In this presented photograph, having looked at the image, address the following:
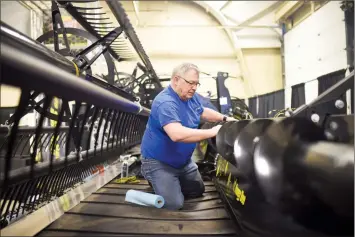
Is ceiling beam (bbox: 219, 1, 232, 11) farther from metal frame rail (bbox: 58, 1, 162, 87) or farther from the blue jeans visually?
the blue jeans

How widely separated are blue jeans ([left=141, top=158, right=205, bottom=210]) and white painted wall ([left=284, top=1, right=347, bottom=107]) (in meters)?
4.22

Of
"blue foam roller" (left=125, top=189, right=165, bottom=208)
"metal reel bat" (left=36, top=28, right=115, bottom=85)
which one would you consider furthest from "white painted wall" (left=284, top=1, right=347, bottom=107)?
"blue foam roller" (left=125, top=189, right=165, bottom=208)

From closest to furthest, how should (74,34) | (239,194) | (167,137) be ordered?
(239,194) < (167,137) < (74,34)

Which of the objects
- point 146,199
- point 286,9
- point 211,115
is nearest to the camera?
point 146,199

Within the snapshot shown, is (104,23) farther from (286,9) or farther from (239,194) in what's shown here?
(286,9)

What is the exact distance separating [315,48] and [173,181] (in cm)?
631

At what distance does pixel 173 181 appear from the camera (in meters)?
2.32

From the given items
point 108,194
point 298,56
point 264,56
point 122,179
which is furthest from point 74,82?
point 264,56

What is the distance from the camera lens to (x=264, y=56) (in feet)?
32.1

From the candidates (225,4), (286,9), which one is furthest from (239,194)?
(225,4)

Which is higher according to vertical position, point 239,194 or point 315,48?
point 315,48

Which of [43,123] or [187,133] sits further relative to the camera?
[187,133]

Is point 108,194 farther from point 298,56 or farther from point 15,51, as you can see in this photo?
point 298,56

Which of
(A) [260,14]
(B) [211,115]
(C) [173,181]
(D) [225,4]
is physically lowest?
(C) [173,181]
